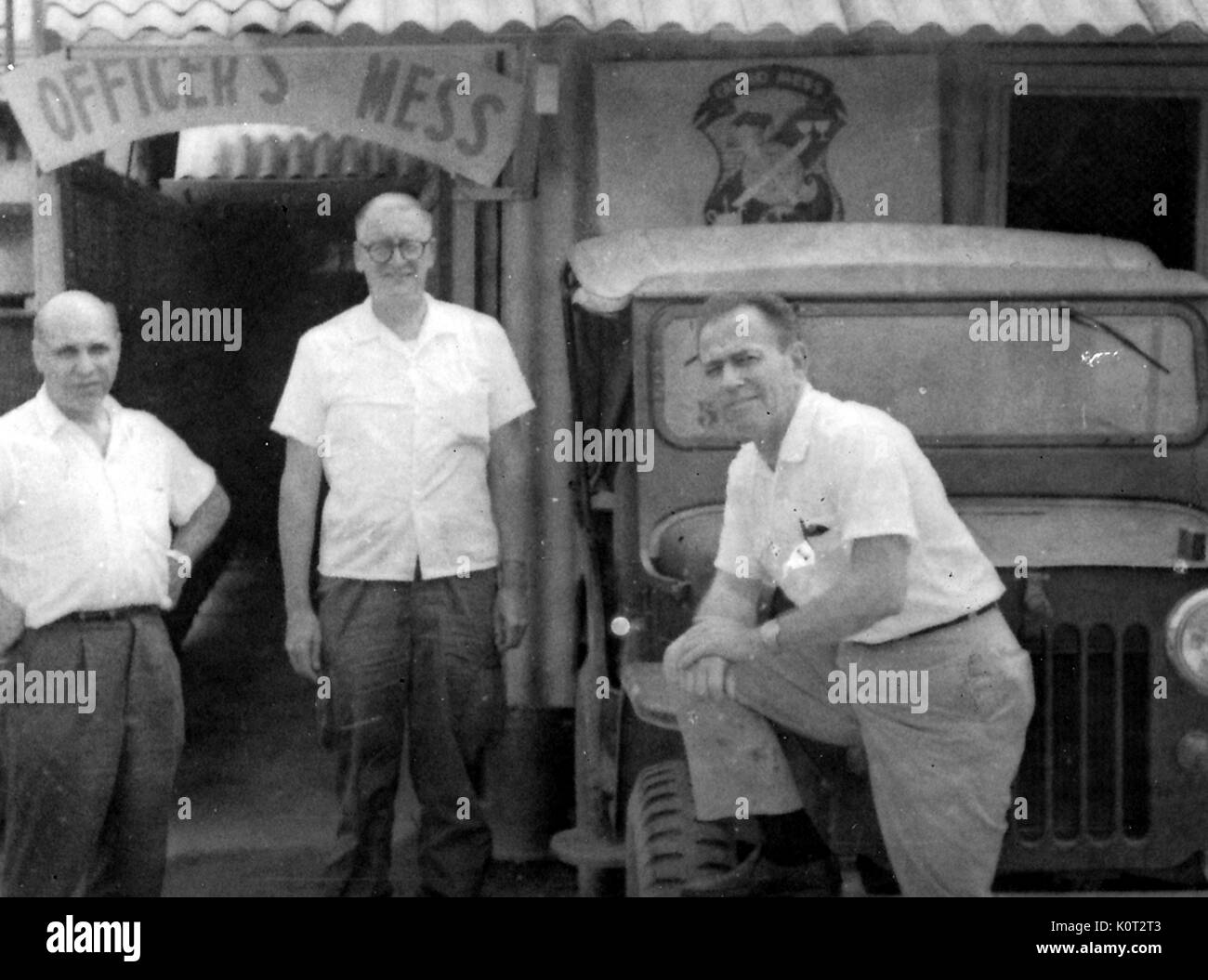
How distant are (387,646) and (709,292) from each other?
1112 millimetres

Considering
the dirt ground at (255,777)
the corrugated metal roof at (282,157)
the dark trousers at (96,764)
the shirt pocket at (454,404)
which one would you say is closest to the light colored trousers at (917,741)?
the shirt pocket at (454,404)

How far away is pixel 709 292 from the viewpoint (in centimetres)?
344

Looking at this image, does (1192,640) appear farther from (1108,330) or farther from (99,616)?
(99,616)

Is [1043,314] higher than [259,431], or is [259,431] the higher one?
[1043,314]

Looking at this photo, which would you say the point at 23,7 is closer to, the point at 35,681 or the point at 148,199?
the point at 148,199

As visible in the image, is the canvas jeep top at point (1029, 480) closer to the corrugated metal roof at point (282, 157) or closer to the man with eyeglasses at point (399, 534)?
the man with eyeglasses at point (399, 534)

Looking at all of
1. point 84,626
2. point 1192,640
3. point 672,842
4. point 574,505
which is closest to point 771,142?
point 574,505

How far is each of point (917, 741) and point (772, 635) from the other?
1.15 ft

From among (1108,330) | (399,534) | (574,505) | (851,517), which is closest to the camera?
(851,517)

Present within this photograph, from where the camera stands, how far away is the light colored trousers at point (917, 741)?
2971 millimetres

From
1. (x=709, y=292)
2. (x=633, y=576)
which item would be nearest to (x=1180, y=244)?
(x=709, y=292)

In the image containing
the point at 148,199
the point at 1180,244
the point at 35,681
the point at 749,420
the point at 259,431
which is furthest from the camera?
the point at 1180,244

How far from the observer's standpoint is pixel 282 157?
18.0 feet

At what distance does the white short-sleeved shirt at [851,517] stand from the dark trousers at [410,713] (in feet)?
2.57
